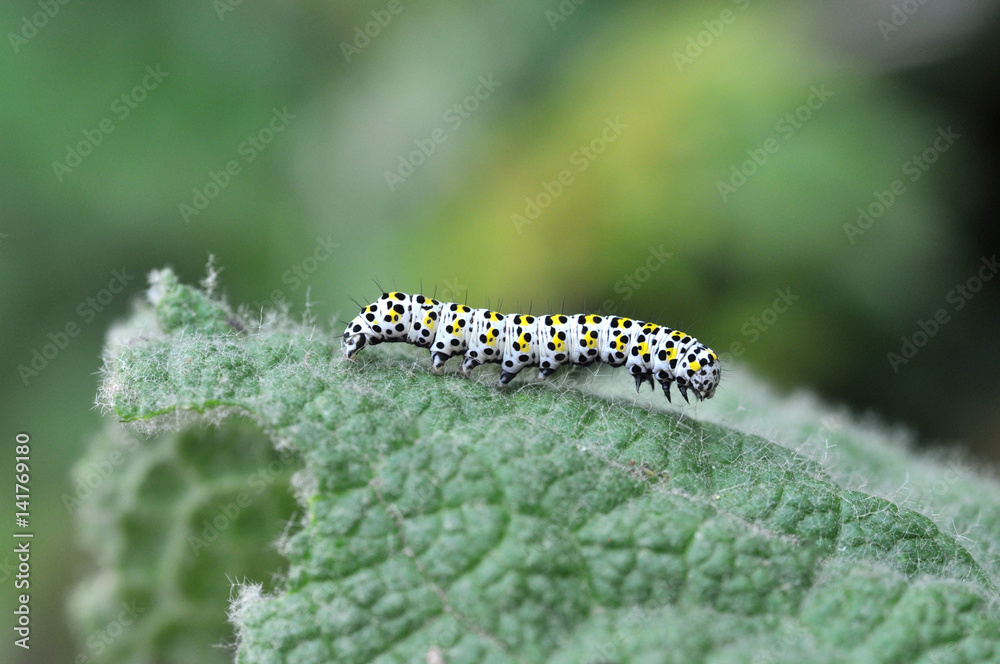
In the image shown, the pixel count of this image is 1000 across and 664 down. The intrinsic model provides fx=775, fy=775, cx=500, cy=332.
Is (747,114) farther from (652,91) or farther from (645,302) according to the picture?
(645,302)

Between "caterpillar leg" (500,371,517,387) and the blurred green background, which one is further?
the blurred green background

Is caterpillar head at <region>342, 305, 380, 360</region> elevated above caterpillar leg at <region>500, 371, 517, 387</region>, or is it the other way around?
caterpillar head at <region>342, 305, 380, 360</region>
